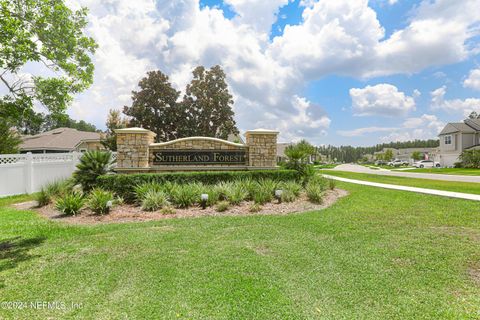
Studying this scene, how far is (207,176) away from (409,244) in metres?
7.11

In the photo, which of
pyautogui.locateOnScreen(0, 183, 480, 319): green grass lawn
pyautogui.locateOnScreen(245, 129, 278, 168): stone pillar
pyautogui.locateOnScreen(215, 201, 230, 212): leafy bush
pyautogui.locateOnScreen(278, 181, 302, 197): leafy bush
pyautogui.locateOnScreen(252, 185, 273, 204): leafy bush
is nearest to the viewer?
pyautogui.locateOnScreen(0, 183, 480, 319): green grass lawn

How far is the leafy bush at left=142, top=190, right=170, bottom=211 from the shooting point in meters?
8.32

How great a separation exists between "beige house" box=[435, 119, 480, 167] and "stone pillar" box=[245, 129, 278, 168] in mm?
38743

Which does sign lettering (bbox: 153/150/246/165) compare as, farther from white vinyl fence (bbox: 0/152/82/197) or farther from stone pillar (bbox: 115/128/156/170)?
white vinyl fence (bbox: 0/152/82/197)

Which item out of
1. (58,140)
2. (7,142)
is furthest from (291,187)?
(58,140)

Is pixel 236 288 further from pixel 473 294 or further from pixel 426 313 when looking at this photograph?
pixel 473 294

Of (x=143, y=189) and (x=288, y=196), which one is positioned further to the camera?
(x=288, y=196)

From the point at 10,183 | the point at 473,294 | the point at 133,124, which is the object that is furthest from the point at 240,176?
the point at 133,124

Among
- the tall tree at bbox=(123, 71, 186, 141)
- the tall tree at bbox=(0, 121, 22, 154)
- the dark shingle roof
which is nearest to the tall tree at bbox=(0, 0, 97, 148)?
the tall tree at bbox=(0, 121, 22, 154)

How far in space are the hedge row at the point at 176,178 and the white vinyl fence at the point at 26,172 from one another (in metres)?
3.98

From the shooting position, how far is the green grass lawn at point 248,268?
308 cm

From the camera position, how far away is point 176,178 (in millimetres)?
10133

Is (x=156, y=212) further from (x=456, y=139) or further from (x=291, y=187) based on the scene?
(x=456, y=139)

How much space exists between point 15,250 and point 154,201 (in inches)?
143
